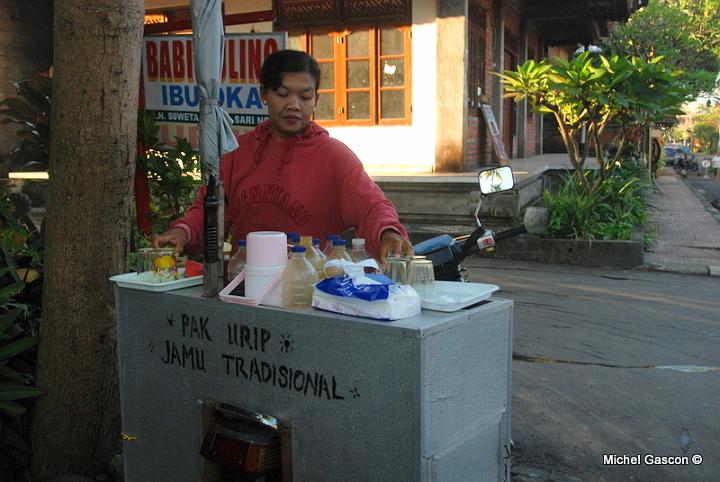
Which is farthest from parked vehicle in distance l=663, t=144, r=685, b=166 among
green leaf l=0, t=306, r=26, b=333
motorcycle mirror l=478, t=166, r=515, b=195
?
green leaf l=0, t=306, r=26, b=333

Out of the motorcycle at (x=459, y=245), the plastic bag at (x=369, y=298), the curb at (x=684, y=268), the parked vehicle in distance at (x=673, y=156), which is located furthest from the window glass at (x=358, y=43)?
the parked vehicle in distance at (x=673, y=156)

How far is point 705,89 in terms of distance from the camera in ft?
108

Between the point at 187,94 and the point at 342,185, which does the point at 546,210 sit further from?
the point at 342,185

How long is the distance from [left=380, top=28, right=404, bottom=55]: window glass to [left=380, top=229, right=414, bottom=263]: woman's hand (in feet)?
33.0

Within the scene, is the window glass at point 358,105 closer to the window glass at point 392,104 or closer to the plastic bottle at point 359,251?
the window glass at point 392,104

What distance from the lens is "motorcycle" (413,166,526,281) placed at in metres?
4.04

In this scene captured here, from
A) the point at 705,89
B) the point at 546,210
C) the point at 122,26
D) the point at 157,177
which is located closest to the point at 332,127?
the point at 546,210

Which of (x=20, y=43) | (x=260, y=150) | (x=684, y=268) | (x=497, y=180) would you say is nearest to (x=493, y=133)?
(x=684, y=268)

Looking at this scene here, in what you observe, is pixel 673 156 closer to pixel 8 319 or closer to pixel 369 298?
pixel 8 319

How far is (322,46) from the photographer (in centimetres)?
1270

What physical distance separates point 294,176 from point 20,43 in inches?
481

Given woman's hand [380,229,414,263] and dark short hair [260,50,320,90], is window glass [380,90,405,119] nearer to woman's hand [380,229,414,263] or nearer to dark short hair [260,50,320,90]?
dark short hair [260,50,320,90]

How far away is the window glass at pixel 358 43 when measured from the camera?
1234 cm

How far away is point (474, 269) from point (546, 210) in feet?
4.42
